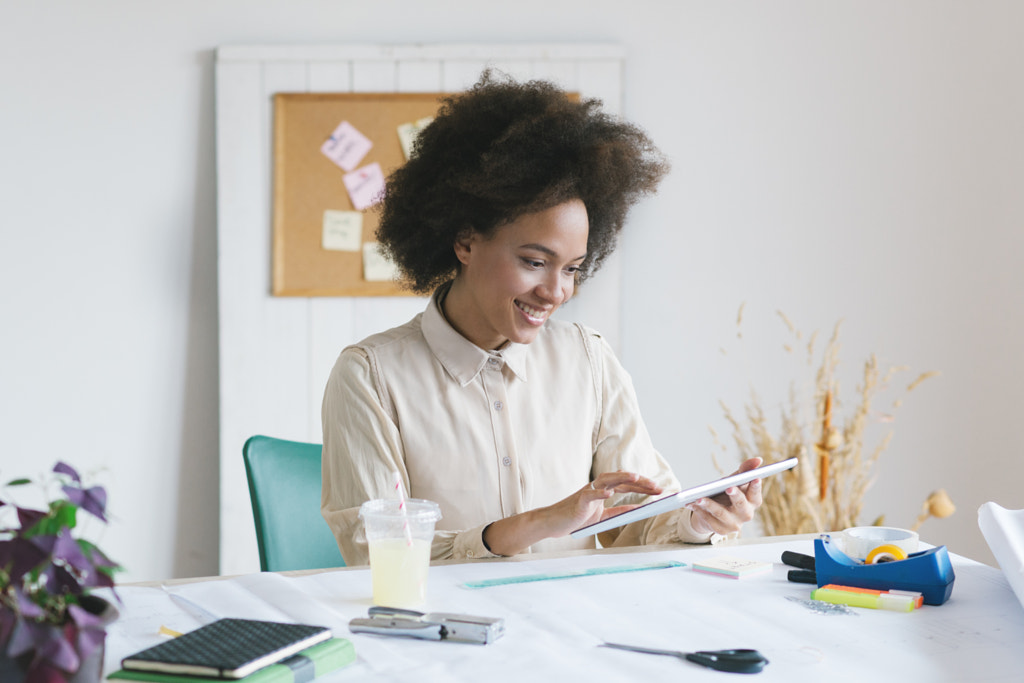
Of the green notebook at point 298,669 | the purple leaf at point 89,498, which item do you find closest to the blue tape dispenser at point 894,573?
the green notebook at point 298,669

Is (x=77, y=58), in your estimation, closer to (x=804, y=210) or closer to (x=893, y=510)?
(x=804, y=210)

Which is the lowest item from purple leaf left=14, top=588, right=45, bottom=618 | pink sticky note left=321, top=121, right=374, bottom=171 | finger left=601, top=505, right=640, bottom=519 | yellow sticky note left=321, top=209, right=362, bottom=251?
finger left=601, top=505, right=640, bottom=519

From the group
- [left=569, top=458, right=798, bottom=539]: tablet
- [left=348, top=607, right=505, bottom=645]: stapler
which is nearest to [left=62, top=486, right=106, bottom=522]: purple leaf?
[left=348, top=607, right=505, bottom=645]: stapler

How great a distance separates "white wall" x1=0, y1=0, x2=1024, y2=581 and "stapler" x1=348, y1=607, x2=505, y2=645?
69.3 inches

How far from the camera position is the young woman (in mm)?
1523

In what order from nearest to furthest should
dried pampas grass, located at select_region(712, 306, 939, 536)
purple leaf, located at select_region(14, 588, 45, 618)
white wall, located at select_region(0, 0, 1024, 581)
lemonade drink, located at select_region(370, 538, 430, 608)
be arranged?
purple leaf, located at select_region(14, 588, 45, 618)
lemonade drink, located at select_region(370, 538, 430, 608)
dried pampas grass, located at select_region(712, 306, 939, 536)
white wall, located at select_region(0, 0, 1024, 581)

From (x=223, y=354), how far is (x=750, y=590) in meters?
1.77

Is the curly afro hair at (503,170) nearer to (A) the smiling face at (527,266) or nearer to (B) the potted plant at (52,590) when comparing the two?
(A) the smiling face at (527,266)

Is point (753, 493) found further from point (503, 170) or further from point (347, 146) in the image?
Result: point (347, 146)

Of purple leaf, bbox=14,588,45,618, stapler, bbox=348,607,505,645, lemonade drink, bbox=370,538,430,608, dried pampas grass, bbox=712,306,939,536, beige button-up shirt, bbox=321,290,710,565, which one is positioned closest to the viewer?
purple leaf, bbox=14,588,45,618

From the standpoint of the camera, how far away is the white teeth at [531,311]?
157 centimetres

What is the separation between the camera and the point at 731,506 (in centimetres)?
135

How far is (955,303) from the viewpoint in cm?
269

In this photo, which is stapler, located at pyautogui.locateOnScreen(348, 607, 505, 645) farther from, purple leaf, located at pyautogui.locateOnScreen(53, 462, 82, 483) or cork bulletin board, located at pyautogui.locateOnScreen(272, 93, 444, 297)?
cork bulletin board, located at pyautogui.locateOnScreen(272, 93, 444, 297)
